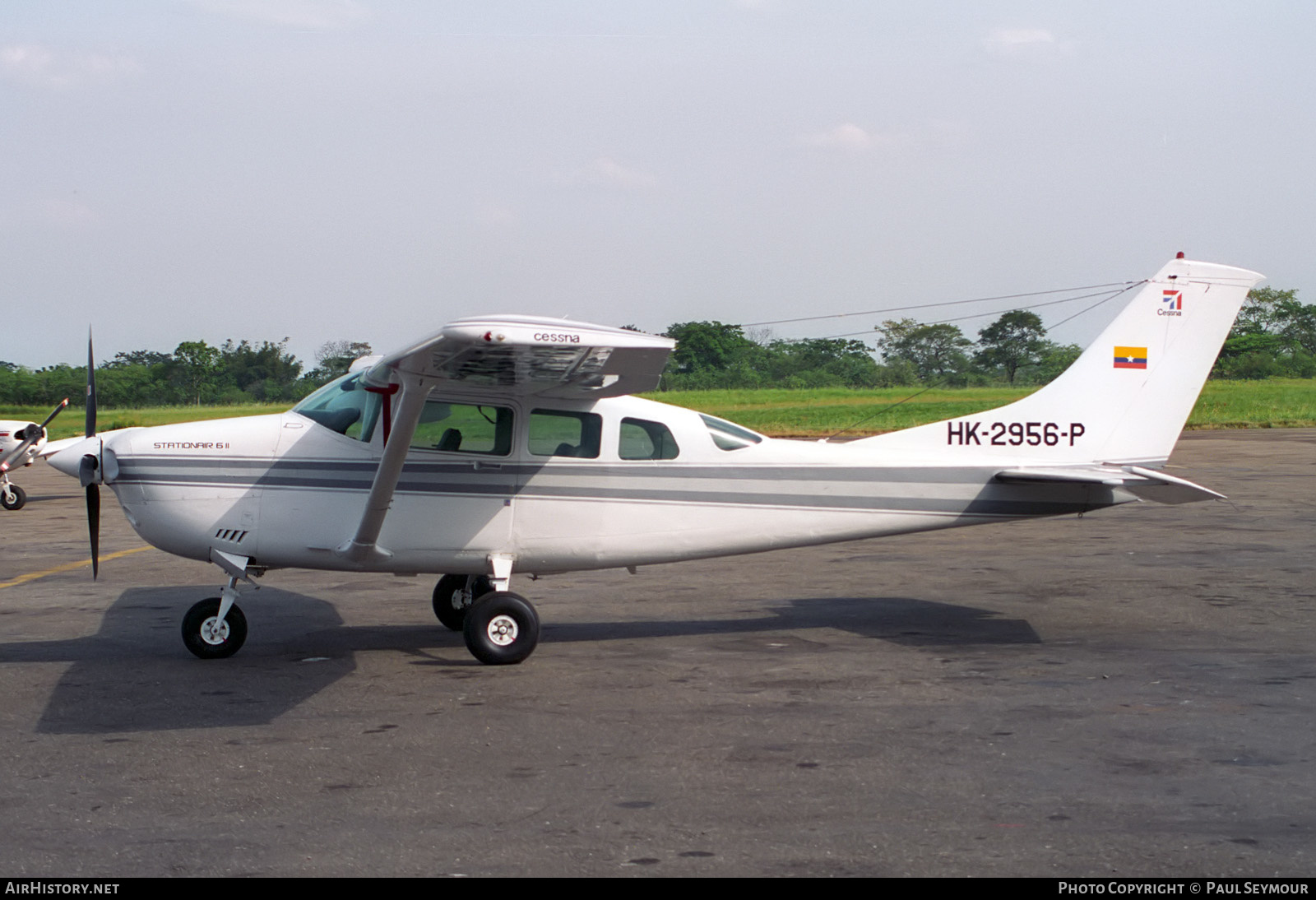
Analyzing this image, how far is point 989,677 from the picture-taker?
25.1ft

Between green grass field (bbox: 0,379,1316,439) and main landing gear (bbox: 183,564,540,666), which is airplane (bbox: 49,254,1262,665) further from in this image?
green grass field (bbox: 0,379,1316,439)

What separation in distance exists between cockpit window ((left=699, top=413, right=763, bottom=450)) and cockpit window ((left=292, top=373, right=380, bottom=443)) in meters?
2.55

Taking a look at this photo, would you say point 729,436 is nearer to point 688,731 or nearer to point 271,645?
point 688,731

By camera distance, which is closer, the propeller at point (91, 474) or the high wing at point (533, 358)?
the high wing at point (533, 358)

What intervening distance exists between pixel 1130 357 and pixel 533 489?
203 inches

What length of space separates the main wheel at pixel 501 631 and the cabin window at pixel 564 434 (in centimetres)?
119

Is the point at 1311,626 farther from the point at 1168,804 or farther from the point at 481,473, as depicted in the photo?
the point at 481,473

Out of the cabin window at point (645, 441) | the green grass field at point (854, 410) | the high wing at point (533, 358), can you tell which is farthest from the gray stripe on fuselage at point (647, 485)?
the green grass field at point (854, 410)

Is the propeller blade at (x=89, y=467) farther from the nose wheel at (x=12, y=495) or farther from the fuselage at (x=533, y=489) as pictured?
the nose wheel at (x=12, y=495)

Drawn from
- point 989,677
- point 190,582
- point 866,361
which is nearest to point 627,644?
point 989,677

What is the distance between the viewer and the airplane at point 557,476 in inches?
328

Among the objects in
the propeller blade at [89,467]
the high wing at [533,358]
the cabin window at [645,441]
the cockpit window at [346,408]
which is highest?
the high wing at [533,358]

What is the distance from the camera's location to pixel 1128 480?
8.98m

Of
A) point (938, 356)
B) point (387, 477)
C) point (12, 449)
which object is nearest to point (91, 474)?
point (387, 477)
